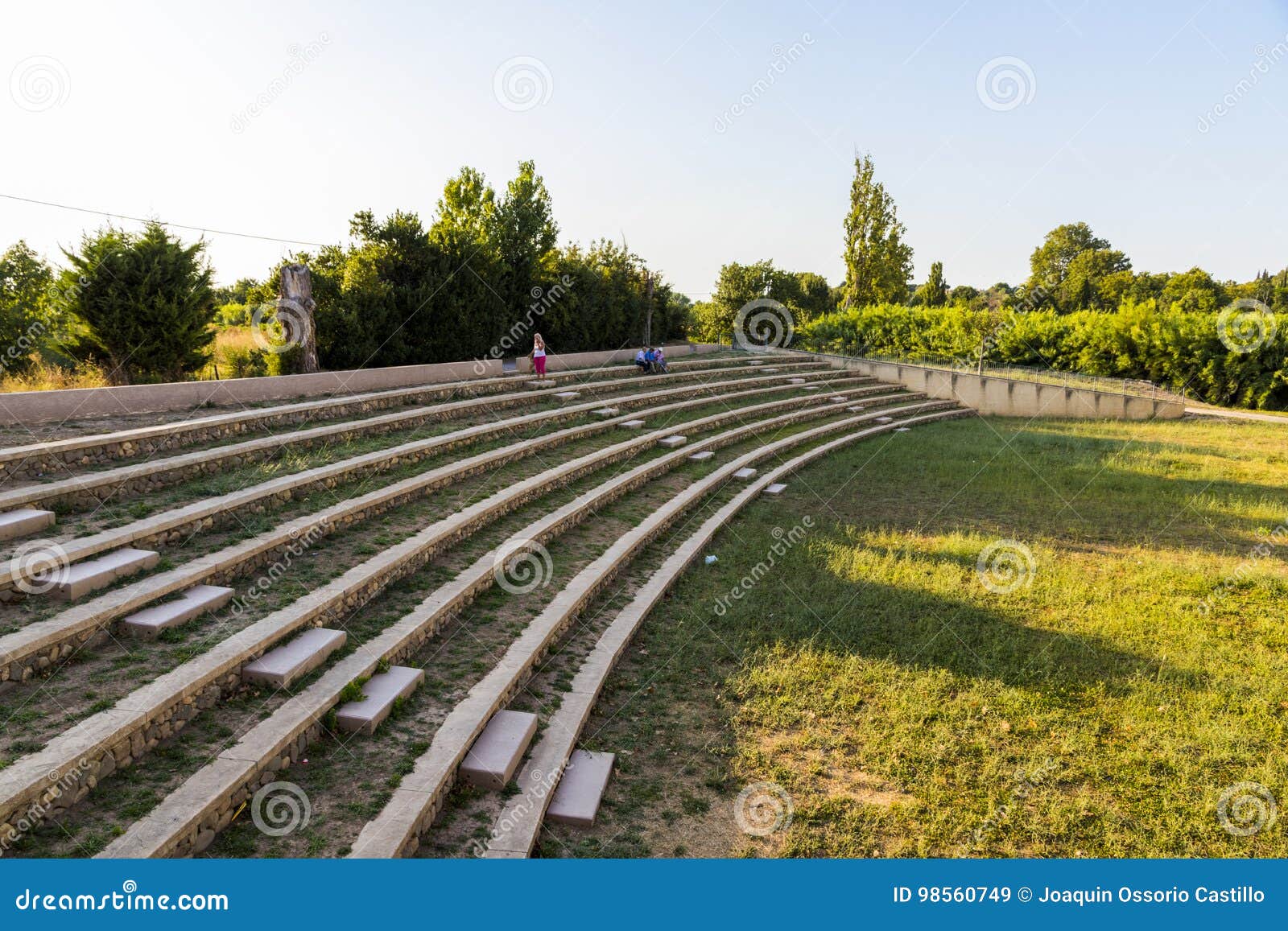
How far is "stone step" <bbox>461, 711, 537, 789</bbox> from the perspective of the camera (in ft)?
13.7

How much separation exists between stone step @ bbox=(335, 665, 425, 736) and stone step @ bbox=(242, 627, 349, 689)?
0.36 m

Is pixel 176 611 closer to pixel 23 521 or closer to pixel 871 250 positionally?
pixel 23 521

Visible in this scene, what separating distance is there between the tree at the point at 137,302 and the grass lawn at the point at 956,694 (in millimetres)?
8257

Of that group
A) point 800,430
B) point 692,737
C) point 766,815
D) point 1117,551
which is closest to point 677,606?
point 692,737

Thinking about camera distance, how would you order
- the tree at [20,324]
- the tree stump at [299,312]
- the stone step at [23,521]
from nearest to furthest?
the stone step at [23,521], the tree at [20,324], the tree stump at [299,312]

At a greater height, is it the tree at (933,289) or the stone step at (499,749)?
the tree at (933,289)

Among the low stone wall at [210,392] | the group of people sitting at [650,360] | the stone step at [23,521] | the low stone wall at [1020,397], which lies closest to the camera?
the stone step at [23,521]

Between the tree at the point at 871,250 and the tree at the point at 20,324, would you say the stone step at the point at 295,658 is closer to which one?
the tree at the point at 20,324

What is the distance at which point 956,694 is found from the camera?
579cm

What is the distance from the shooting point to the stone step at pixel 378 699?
4.27 m

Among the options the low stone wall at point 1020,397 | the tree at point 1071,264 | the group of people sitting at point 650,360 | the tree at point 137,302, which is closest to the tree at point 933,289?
the tree at point 1071,264

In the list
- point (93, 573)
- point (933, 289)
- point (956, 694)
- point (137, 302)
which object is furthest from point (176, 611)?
point (933, 289)

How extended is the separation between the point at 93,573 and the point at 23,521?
3.18 feet

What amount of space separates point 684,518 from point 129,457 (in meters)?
6.64
